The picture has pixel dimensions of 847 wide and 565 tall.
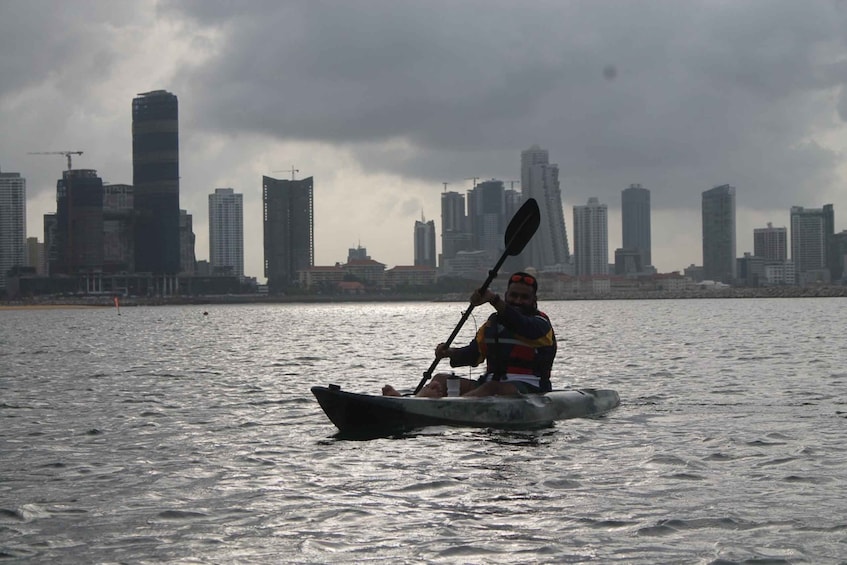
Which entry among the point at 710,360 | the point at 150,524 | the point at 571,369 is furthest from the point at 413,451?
the point at 710,360

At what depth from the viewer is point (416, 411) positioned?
48.3 ft

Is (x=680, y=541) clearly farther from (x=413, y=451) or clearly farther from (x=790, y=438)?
(x=790, y=438)

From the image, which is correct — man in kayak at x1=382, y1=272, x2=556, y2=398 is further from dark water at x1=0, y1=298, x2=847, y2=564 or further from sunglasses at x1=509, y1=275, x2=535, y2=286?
dark water at x1=0, y1=298, x2=847, y2=564

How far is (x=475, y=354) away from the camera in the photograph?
14.6 m

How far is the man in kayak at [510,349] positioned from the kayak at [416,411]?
0.27m

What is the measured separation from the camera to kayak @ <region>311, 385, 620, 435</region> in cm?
1472

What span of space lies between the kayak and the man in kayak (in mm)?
274

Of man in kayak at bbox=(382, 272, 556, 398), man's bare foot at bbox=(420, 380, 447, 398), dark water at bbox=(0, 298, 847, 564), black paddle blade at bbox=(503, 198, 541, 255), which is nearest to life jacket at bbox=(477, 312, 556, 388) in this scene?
man in kayak at bbox=(382, 272, 556, 398)

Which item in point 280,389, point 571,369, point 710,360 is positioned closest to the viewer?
point 280,389

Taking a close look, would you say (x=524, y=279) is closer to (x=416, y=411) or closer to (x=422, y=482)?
(x=416, y=411)

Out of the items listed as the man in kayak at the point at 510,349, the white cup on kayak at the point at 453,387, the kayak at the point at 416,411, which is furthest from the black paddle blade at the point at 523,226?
the kayak at the point at 416,411

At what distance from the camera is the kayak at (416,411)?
48.3 ft

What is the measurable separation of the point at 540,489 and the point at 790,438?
512 centimetres

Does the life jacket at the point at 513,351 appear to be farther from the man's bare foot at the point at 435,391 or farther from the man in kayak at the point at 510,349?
the man's bare foot at the point at 435,391
